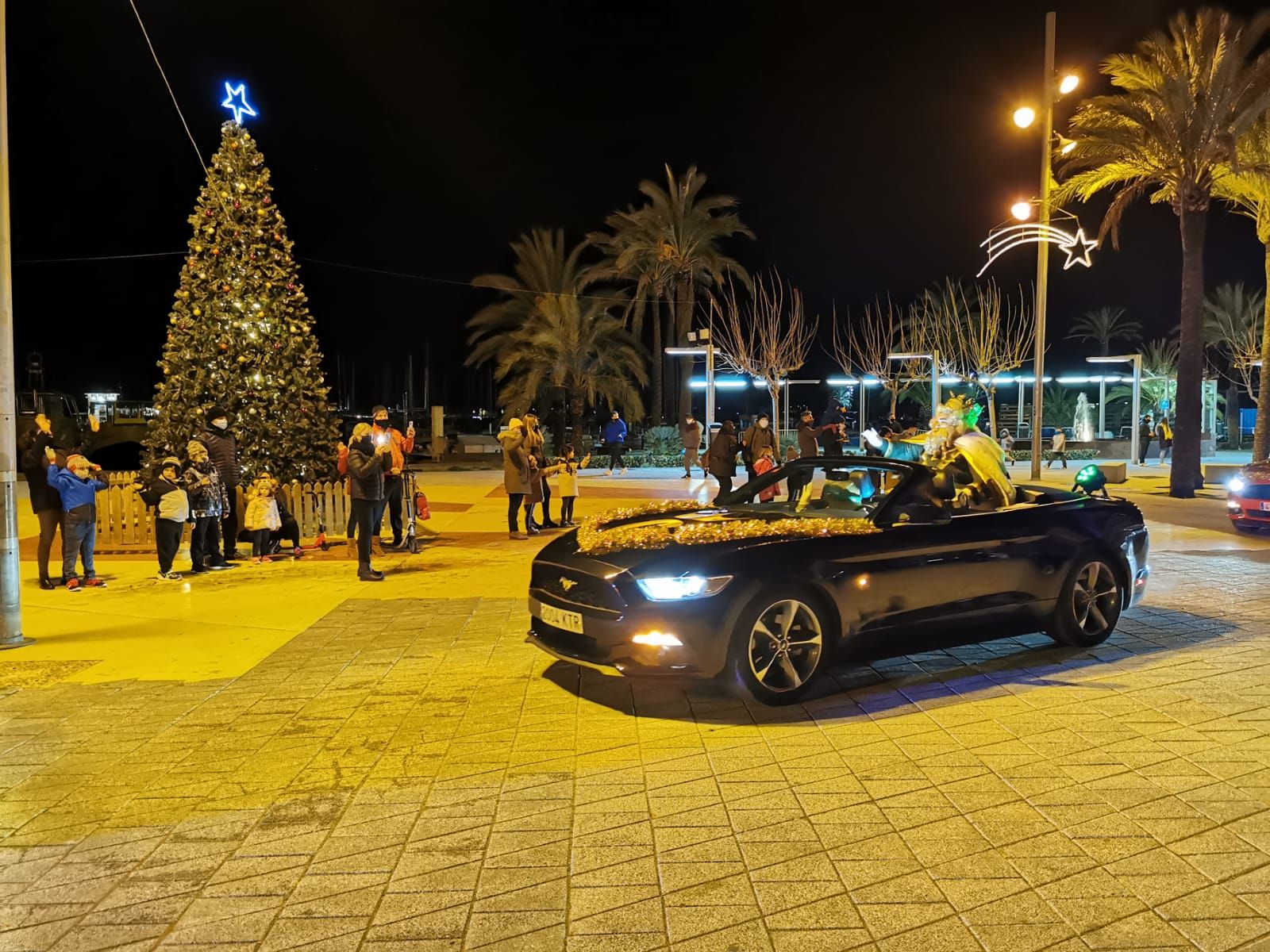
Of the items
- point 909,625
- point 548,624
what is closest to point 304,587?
point 548,624

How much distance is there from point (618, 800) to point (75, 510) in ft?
25.3

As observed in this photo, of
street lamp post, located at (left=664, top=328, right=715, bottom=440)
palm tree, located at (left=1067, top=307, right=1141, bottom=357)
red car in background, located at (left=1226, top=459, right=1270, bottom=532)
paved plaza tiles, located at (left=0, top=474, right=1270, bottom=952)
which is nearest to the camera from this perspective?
paved plaza tiles, located at (left=0, top=474, right=1270, bottom=952)

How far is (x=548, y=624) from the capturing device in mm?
6016

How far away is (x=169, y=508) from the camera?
10.0 metres

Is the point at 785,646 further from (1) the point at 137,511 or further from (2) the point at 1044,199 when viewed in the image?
(2) the point at 1044,199

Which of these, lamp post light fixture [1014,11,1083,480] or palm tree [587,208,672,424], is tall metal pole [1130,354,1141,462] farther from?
palm tree [587,208,672,424]

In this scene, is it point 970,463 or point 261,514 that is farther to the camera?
point 261,514

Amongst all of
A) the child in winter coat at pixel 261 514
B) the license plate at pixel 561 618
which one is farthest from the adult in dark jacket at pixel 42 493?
the license plate at pixel 561 618

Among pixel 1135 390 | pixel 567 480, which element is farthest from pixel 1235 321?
pixel 567 480

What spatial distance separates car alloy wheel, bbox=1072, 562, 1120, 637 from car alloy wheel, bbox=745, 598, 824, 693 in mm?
2346

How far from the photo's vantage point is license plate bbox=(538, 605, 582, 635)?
225 inches

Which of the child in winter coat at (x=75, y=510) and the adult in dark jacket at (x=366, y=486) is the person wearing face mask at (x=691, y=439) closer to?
the adult in dark jacket at (x=366, y=486)

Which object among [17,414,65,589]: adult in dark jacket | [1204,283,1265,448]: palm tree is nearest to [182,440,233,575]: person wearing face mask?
[17,414,65,589]: adult in dark jacket

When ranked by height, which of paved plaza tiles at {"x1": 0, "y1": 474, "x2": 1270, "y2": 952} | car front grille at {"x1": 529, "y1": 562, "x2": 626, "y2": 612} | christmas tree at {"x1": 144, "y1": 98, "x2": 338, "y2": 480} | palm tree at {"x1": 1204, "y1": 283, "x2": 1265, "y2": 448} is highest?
palm tree at {"x1": 1204, "y1": 283, "x2": 1265, "y2": 448}
